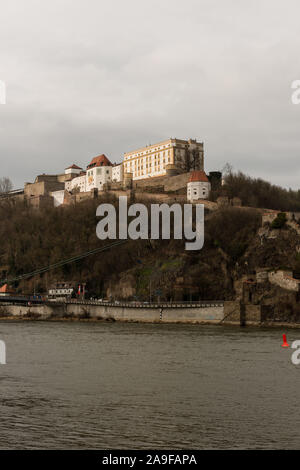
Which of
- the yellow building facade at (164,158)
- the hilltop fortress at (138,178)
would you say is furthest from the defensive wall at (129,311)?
the yellow building facade at (164,158)

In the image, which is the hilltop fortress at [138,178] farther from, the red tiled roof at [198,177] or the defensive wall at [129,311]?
the defensive wall at [129,311]

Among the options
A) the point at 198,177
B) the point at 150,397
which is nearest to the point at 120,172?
the point at 198,177

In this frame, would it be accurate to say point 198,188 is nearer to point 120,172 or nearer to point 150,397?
point 120,172

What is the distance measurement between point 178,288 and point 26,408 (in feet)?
174

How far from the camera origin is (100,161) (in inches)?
4446

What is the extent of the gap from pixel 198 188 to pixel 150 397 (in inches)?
2814

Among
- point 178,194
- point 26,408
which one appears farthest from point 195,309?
point 26,408

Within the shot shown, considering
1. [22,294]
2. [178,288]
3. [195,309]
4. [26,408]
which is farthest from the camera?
[22,294]

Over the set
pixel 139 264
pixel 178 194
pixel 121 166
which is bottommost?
pixel 139 264

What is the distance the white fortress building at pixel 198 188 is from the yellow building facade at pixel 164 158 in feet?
34.9

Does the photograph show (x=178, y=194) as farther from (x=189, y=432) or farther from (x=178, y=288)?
(x=189, y=432)

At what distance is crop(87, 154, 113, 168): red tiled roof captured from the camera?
112438 mm

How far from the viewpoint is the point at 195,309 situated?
6644 centimetres

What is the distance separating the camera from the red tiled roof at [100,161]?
369 ft
